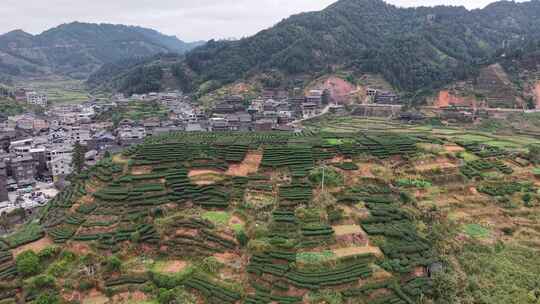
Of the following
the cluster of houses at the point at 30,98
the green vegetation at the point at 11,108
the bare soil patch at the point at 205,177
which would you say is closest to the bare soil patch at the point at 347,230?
the bare soil patch at the point at 205,177

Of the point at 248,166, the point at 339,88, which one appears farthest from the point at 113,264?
the point at 339,88

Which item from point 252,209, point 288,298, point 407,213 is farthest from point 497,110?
point 288,298

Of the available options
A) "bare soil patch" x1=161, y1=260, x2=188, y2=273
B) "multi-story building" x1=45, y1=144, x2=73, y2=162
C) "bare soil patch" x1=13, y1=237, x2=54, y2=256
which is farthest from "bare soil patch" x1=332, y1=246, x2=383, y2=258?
"multi-story building" x1=45, y1=144, x2=73, y2=162

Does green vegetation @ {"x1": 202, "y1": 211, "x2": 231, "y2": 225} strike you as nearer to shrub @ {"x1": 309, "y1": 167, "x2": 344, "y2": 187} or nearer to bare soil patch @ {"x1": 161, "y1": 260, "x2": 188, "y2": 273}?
bare soil patch @ {"x1": 161, "y1": 260, "x2": 188, "y2": 273}

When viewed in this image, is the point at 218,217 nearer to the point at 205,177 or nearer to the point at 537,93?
the point at 205,177

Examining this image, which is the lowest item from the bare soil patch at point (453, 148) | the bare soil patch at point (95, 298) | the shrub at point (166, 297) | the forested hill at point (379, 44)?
the bare soil patch at point (95, 298)

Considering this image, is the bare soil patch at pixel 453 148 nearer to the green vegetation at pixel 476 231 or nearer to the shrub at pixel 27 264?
the green vegetation at pixel 476 231
